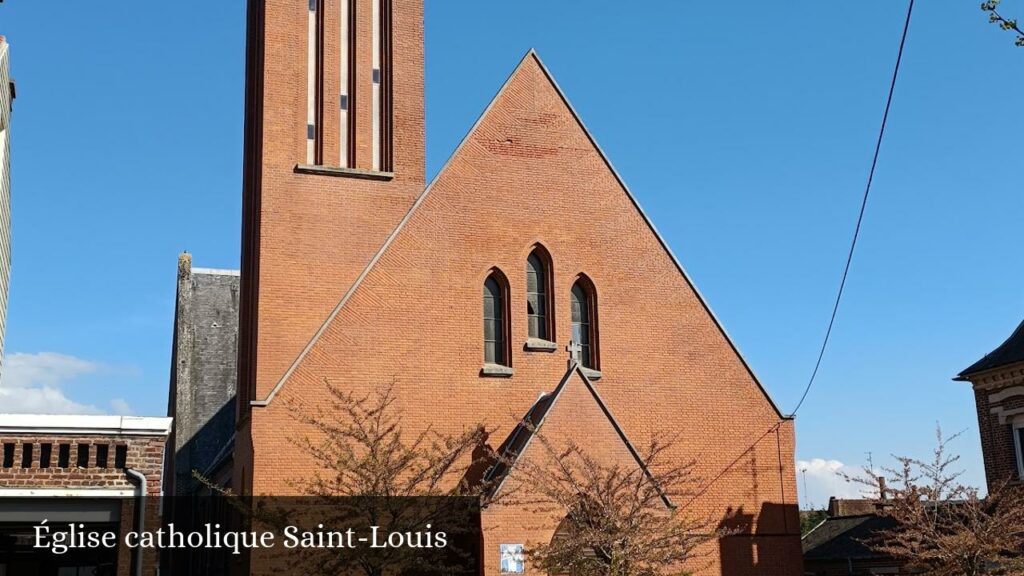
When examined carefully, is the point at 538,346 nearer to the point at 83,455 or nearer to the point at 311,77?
the point at 311,77

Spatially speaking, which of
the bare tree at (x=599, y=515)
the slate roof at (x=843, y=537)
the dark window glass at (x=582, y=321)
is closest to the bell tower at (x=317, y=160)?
the dark window glass at (x=582, y=321)

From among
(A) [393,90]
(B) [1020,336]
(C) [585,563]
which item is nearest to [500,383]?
(C) [585,563]

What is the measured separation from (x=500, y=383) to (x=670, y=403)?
13.2ft

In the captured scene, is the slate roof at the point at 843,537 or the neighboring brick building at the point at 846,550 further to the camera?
the slate roof at the point at 843,537

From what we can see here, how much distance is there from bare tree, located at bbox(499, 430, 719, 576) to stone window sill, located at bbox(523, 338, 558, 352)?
356 centimetres

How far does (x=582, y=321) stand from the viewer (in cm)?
2503

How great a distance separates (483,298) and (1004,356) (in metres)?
14.8

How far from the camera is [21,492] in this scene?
15.4 m

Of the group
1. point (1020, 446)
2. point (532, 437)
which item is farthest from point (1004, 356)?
point (532, 437)

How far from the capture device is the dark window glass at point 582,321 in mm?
24641

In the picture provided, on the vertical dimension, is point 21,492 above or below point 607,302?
below

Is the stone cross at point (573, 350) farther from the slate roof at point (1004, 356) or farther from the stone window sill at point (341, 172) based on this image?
the slate roof at point (1004, 356)

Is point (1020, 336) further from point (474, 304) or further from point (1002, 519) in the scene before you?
point (474, 304)

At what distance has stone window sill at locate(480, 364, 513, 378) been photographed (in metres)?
23.6
